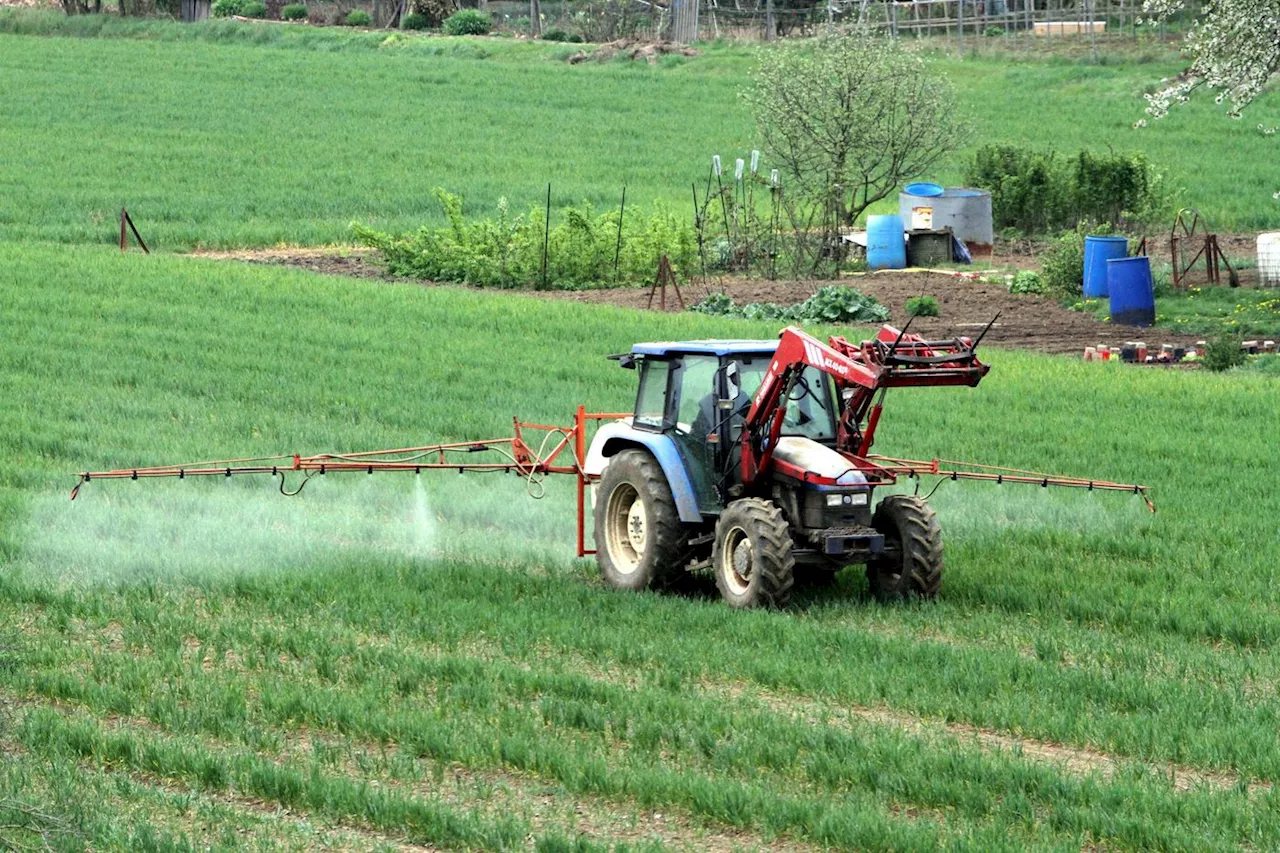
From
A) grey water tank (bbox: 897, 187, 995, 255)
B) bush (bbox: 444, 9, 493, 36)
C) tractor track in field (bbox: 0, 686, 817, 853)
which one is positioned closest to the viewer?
tractor track in field (bbox: 0, 686, 817, 853)

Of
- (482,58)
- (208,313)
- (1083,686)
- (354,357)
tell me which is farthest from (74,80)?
(1083,686)

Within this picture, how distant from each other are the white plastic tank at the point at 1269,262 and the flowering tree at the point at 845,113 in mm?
7195

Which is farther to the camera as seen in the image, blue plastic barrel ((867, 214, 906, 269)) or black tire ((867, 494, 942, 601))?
blue plastic barrel ((867, 214, 906, 269))

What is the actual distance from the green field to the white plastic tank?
7.15m

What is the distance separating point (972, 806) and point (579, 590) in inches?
191

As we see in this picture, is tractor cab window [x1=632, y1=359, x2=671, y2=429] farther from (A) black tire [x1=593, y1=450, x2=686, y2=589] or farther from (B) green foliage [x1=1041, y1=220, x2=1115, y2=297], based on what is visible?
(B) green foliage [x1=1041, y1=220, x2=1115, y2=297]

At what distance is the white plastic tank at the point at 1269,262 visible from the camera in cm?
2850

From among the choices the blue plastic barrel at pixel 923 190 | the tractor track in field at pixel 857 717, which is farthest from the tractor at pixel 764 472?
the blue plastic barrel at pixel 923 190

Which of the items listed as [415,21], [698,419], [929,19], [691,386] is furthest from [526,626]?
[415,21]

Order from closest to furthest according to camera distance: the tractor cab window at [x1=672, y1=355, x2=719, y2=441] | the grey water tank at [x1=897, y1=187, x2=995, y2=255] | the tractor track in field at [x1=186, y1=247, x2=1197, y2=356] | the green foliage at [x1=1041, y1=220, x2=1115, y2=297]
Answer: the tractor cab window at [x1=672, y1=355, x2=719, y2=441], the tractor track in field at [x1=186, y1=247, x2=1197, y2=356], the green foliage at [x1=1041, y1=220, x2=1115, y2=297], the grey water tank at [x1=897, y1=187, x2=995, y2=255]

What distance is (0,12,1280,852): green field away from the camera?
775cm

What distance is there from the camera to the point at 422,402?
63.5 feet

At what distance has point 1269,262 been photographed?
2864cm

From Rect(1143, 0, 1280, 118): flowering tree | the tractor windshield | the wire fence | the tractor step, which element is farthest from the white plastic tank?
the wire fence
